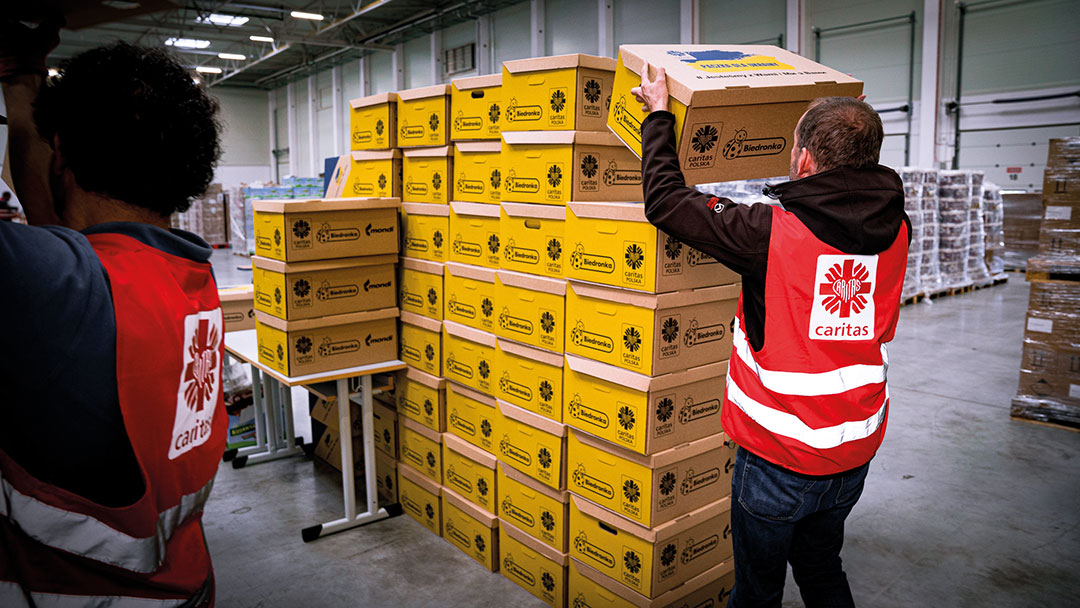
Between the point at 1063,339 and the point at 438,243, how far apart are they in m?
5.18

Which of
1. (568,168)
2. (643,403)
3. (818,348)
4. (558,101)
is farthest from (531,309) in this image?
(818,348)

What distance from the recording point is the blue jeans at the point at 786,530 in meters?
2.02

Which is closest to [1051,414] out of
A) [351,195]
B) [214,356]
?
[351,195]

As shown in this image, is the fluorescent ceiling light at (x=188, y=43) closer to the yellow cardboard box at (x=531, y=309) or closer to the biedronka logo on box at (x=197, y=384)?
the yellow cardboard box at (x=531, y=309)

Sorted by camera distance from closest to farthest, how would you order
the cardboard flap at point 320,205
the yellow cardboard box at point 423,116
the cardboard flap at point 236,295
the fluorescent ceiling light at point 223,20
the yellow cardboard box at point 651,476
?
1. the yellow cardboard box at point 651,476
2. the cardboard flap at point 320,205
3. the yellow cardboard box at point 423,116
4. the cardboard flap at point 236,295
5. the fluorescent ceiling light at point 223,20

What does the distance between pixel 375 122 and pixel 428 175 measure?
1.93 feet

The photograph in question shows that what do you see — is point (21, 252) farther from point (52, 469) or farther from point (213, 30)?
point (213, 30)

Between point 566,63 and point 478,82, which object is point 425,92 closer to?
point 478,82

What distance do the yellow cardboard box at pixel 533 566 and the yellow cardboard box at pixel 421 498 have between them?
1.82 feet

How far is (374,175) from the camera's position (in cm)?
417

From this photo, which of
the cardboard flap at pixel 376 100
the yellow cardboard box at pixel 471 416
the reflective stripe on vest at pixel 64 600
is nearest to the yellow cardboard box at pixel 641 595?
the yellow cardboard box at pixel 471 416

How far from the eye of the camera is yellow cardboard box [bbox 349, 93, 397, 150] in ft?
13.0

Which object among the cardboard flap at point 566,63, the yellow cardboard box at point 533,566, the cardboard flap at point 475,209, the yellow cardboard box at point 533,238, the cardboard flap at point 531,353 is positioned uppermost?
the cardboard flap at point 566,63

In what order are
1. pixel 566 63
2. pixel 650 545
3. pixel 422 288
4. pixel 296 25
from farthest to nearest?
pixel 296 25 < pixel 422 288 < pixel 566 63 < pixel 650 545
